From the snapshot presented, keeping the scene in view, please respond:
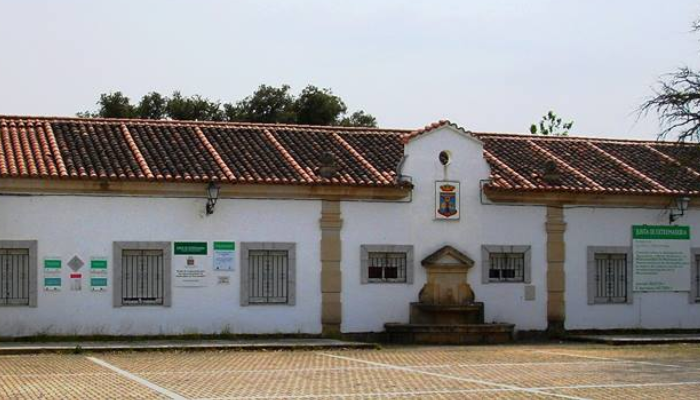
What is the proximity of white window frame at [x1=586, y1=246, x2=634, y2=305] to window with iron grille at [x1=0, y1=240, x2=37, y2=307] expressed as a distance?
12.3 metres

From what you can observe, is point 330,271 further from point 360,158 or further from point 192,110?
point 192,110

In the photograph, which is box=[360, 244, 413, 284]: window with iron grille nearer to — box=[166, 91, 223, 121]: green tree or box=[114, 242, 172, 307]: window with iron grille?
box=[114, 242, 172, 307]: window with iron grille

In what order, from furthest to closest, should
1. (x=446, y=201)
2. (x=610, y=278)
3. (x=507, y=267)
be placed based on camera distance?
(x=610, y=278)
(x=507, y=267)
(x=446, y=201)

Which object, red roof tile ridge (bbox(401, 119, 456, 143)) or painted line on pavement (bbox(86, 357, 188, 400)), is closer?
painted line on pavement (bbox(86, 357, 188, 400))

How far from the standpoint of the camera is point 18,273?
24.3m

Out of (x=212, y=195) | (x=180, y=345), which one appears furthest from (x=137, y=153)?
(x=180, y=345)

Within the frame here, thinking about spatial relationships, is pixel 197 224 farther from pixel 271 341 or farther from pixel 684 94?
pixel 684 94

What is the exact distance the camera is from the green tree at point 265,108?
2172 inches

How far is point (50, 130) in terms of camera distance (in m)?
27.2

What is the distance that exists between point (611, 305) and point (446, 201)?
4728 mm

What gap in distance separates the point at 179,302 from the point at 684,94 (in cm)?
1153

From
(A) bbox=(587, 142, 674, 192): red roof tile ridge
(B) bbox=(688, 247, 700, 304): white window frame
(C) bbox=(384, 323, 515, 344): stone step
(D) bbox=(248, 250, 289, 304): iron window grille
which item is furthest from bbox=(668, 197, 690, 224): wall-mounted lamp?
(D) bbox=(248, 250, 289, 304): iron window grille

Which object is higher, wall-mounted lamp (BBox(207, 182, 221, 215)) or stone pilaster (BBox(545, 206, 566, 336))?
wall-mounted lamp (BBox(207, 182, 221, 215))

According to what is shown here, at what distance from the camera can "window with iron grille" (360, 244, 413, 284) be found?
26594 millimetres
